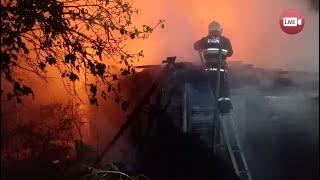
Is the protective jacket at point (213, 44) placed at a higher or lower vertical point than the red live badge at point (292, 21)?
lower

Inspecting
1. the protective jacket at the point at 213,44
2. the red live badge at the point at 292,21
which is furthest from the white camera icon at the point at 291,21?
the protective jacket at the point at 213,44

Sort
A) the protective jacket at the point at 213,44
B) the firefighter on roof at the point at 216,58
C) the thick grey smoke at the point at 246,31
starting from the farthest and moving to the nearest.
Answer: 1. the thick grey smoke at the point at 246,31
2. the protective jacket at the point at 213,44
3. the firefighter on roof at the point at 216,58

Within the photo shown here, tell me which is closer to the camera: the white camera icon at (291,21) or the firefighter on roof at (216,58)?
the firefighter on roof at (216,58)

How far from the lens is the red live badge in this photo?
9.89 m

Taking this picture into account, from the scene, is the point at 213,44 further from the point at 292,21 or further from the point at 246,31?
the point at 292,21

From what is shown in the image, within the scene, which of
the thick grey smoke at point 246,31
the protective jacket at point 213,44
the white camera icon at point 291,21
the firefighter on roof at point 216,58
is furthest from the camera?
the white camera icon at point 291,21

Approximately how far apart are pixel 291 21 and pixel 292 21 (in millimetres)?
24

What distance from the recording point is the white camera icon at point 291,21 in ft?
32.3

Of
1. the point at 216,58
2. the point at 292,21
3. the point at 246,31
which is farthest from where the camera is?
the point at 246,31

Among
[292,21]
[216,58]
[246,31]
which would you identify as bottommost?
[216,58]

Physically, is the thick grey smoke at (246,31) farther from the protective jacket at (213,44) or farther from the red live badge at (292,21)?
the protective jacket at (213,44)

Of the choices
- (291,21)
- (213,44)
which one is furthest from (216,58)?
(291,21)

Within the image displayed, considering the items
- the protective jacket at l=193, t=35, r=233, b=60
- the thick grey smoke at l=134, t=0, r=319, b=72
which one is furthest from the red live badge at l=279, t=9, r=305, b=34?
the protective jacket at l=193, t=35, r=233, b=60

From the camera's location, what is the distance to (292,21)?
32.7 ft
